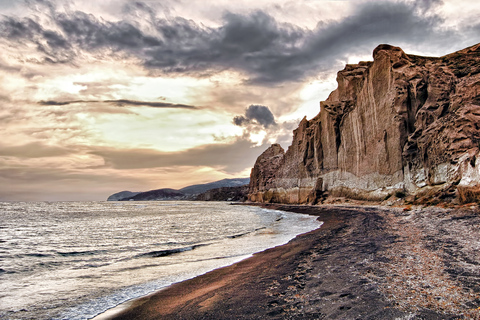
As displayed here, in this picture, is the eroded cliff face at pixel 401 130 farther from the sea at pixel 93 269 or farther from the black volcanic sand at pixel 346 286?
the sea at pixel 93 269

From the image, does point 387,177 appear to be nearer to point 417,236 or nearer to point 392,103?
point 392,103

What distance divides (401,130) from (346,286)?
3214cm

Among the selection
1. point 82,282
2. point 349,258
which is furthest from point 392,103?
point 82,282

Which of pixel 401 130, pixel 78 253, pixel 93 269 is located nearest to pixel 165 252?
pixel 93 269

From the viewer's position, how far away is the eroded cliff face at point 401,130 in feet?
75.4

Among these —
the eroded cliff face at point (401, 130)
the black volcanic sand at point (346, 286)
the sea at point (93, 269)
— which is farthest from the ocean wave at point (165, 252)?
the eroded cliff face at point (401, 130)

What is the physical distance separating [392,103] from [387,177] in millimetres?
9372

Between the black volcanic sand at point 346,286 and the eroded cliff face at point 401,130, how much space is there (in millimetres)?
11865

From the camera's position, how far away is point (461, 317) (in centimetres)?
418

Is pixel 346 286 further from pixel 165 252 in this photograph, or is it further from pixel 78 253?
pixel 78 253

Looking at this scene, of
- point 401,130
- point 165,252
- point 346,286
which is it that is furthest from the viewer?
point 401,130

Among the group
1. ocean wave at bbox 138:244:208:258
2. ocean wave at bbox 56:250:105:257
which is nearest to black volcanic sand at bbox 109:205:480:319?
ocean wave at bbox 138:244:208:258

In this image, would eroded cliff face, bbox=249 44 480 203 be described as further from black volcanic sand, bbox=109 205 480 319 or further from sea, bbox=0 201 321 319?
sea, bbox=0 201 321 319

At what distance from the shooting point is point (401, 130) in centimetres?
3275
